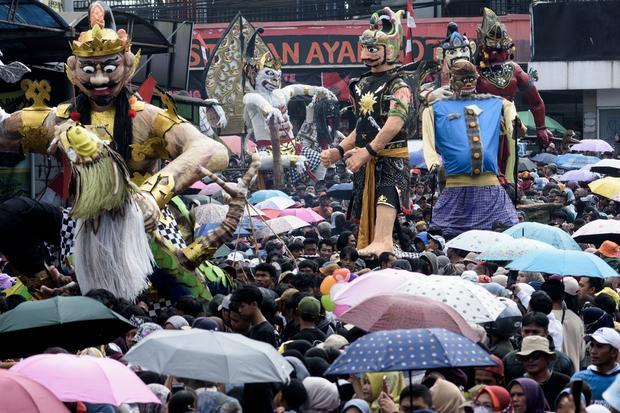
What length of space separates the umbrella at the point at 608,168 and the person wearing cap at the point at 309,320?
14.4 m

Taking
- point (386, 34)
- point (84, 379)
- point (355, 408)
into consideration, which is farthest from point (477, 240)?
A: point (84, 379)

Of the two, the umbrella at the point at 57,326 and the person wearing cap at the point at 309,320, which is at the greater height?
the umbrella at the point at 57,326

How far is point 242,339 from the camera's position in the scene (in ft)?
26.1

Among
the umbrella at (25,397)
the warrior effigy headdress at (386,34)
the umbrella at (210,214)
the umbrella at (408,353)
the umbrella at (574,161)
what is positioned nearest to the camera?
the umbrella at (25,397)

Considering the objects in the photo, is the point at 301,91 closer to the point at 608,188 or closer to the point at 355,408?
the point at 608,188

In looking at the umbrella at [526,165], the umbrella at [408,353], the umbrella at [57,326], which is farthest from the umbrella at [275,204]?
the umbrella at [408,353]

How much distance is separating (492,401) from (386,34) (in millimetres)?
8224

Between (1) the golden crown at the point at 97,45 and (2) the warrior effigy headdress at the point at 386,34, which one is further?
(2) the warrior effigy headdress at the point at 386,34

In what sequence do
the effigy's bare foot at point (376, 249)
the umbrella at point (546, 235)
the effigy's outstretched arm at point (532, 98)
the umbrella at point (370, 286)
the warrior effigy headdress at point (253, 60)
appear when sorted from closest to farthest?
the umbrella at point (370, 286) < the umbrella at point (546, 235) < the effigy's bare foot at point (376, 249) < the effigy's outstretched arm at point (532, 98) < the warrior effigy headdress at point (253, 60)

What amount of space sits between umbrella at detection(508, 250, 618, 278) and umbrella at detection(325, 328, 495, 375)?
4285 millimetres

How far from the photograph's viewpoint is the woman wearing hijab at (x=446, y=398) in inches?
317

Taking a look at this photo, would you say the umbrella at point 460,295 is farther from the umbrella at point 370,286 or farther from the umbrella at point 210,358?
the umbrella at point 210,358

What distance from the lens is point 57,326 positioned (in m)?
8.45

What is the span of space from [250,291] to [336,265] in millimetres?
3580
